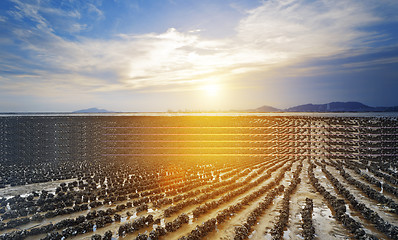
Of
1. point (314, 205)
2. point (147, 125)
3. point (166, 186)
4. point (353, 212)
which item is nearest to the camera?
point (353, 212)

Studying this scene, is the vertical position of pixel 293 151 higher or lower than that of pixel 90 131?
lower

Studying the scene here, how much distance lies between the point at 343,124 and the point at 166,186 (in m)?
88.0

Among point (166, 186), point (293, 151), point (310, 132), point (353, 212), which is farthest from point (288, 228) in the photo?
point (310, 132)

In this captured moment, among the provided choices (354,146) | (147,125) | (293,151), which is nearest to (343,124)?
(354,146)

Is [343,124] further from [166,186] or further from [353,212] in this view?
[166,186]

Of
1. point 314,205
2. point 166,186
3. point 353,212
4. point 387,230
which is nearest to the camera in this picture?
point 387,230

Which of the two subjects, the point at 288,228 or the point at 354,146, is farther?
the point at 354,146

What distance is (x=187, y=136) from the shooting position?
83000 mm

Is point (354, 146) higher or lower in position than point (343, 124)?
lower

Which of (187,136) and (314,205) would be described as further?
(187,136)

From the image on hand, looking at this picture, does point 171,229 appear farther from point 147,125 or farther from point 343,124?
point 343,124

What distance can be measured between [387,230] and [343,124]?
8485 cm

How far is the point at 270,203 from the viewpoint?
70.7ft

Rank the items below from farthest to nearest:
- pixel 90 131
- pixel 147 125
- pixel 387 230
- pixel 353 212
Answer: pixel 147 125 < pixel 90 131 < pixel 353 212 < pixel 387 230
